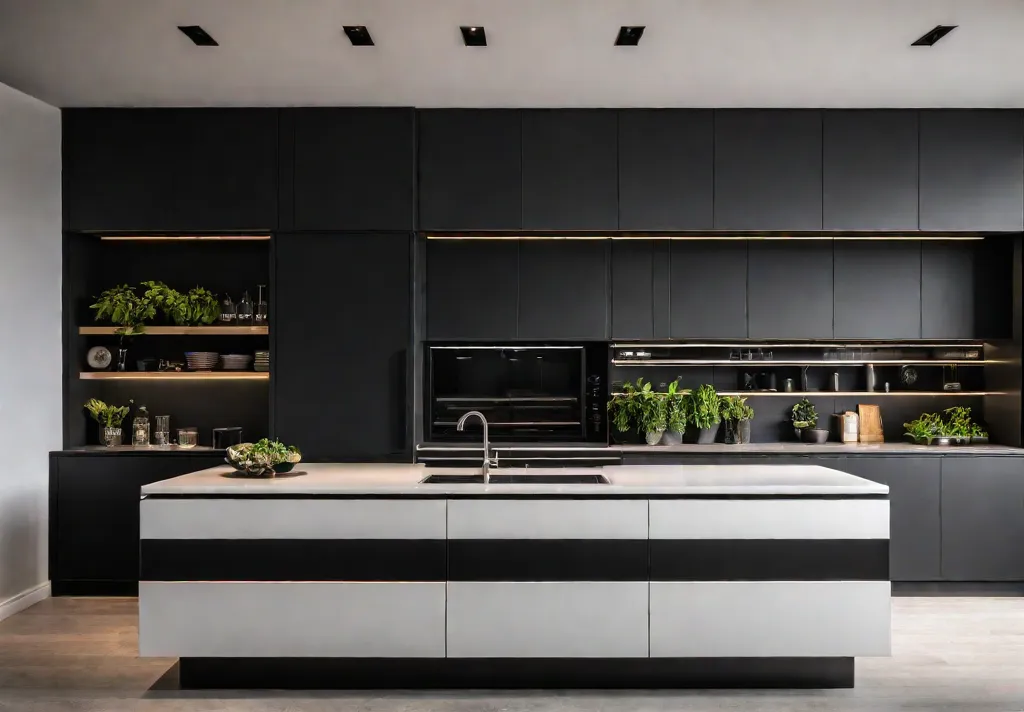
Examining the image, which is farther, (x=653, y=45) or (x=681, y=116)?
(x=681, y=116)

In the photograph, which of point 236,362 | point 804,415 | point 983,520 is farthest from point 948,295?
point 236,362

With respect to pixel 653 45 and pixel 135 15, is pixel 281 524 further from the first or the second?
pixel 653 45

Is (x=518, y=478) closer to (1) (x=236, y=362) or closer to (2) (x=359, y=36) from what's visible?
(2) (x=359, y=36)

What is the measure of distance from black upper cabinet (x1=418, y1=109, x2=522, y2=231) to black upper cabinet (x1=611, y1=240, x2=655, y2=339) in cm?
77

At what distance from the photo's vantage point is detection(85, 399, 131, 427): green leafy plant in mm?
5020

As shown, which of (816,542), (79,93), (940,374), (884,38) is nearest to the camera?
(816,542)

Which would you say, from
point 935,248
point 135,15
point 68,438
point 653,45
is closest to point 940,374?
point 935,248

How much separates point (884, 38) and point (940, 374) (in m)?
2.63

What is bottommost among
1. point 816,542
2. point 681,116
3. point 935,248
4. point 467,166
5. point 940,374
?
point 816,542

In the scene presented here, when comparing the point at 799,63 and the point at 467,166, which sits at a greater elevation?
the point at 799,63

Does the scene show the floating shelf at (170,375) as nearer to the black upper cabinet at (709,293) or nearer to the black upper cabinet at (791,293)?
the black upper cabinet at (709,293)

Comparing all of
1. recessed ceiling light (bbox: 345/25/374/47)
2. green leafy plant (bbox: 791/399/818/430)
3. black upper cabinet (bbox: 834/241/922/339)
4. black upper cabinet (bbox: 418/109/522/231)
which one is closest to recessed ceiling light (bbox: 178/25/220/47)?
recessed ceiling light (bbox: 345/25/374/47)

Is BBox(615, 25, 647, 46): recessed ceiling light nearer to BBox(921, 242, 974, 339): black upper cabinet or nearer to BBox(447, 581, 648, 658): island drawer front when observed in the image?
BBox(447, 581, 648, 658): island drawer front

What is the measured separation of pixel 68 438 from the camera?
487 centimetres
